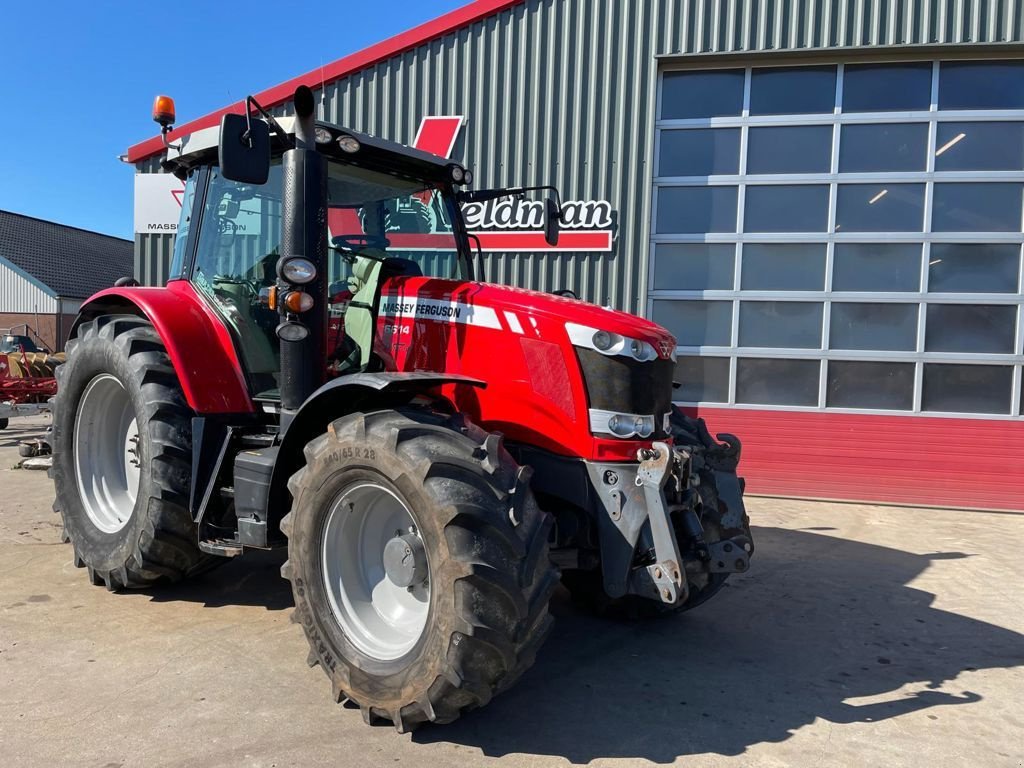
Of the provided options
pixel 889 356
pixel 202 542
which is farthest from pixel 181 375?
pixel 889 356

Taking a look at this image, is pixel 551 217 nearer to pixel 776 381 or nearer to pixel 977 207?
pixel 776 381

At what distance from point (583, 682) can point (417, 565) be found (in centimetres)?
106

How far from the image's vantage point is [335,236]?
4152mm

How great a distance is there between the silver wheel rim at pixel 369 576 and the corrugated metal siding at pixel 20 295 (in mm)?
32243

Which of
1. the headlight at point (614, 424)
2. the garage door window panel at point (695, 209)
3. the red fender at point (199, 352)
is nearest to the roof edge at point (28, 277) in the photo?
the garage door window panel at point (695, 209)

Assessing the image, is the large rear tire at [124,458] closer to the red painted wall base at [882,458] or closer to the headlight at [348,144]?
the headlight at [348,144]

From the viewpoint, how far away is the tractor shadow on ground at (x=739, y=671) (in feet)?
9.86

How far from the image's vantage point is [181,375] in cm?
402

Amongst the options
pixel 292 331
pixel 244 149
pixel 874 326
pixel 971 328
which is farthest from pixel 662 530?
pixel 971 328

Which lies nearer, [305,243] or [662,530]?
[662,530]

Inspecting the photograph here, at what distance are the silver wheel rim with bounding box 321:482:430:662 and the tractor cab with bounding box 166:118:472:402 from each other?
0.92m

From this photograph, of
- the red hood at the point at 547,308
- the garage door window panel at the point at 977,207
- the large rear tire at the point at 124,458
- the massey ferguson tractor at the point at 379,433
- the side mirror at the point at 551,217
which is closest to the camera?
the massey ferguson tractor at the point at 379,433

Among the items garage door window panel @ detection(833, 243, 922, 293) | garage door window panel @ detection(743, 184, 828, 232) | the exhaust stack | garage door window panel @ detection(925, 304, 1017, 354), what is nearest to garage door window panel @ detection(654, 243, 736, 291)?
garage door window panel @ detection(743, 184, 828, 232)

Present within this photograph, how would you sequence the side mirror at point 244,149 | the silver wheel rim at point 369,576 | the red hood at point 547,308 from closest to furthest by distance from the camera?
the silver wheel rim at point 369,576 < the side mirror at point 244,149 < the red hood at point 547,308
